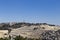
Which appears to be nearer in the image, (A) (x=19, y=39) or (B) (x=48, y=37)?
(A) (x=19, y=39)

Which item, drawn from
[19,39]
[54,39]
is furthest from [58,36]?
[19,39]

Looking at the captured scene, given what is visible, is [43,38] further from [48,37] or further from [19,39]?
[19,39]

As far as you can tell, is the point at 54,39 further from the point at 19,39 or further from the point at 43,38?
the point at 19,39

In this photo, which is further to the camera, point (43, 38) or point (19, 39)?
point (43, 38)

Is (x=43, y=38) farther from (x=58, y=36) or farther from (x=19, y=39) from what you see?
(x=19, y=39)

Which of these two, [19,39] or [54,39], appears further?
[54,39]

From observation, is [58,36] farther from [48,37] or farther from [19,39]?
[19,39]
